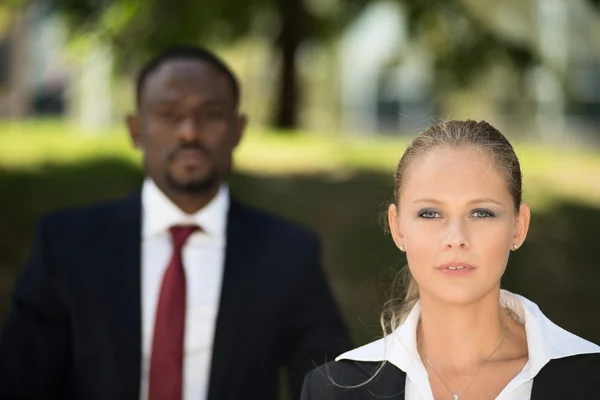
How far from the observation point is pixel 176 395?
3383 mm

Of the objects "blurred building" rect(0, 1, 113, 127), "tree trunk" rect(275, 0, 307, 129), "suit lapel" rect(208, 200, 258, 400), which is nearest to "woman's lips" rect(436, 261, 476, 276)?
"suit lapel" rect(208, 200, 258, 400)

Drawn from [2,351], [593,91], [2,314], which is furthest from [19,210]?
[593,91]

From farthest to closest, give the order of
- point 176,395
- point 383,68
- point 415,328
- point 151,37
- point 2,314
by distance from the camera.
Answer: point 383,68
point 151,37
point 2,314
point 176,395
point 415,328

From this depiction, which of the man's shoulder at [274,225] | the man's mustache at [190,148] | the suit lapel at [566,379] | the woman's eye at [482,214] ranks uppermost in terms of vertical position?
the man's mustache at [190,148]

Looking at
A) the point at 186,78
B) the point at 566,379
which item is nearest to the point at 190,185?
the point at 186,78

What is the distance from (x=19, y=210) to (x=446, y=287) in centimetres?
650

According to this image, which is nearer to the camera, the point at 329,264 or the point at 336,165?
the point at 329,264

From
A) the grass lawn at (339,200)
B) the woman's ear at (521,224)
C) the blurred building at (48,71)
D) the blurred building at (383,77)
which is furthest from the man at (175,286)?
the blurred building at (48,71)

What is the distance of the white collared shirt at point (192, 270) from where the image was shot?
3.44 m

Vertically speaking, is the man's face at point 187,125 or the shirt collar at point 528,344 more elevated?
the man's face at point 187,125

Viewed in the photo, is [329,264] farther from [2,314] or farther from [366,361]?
[366,361]

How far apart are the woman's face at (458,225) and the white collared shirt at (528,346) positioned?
125 mm

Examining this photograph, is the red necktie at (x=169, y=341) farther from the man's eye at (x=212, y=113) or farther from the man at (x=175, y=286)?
the man's eye at (x=212, y=113)

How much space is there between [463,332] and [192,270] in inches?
57.5
